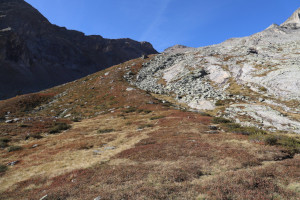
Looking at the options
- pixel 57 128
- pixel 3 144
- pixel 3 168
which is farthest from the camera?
pixel 57 128

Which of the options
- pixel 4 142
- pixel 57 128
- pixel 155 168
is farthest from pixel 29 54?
pixel 155 168

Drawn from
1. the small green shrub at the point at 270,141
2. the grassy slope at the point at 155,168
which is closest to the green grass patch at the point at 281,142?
the small green shrub at the point at 270,141

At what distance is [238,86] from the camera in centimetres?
4019

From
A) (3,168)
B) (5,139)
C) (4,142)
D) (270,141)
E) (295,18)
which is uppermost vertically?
(295,18)

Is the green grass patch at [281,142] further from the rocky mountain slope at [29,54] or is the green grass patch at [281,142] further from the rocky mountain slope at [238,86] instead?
the rocky mountain slope at [29,54]

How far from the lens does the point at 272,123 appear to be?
70.2 ft

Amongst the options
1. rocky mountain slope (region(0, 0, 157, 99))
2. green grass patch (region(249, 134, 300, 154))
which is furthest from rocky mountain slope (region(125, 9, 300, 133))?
rocky mountain slope (region(0, 0, 157, 99))

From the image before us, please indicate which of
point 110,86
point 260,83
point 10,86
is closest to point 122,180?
point 260,83

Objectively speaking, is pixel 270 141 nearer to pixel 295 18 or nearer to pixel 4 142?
pixel 4 142

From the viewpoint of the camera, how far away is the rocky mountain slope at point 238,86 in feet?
79.2

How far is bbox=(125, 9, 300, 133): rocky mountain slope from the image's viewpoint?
79.2ft

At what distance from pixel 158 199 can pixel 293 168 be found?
24.4 ft

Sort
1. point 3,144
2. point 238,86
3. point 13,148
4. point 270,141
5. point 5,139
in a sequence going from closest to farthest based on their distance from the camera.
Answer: point 270,141, point 13,148, point 3,144, point 5,139, point 238,86

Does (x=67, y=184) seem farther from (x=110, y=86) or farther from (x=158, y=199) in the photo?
(x=110, y=86)
